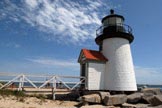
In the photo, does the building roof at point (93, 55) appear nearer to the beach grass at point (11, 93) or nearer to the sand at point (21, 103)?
the sand at point (21, 103)

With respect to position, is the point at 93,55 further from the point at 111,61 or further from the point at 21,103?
the point at 21,103

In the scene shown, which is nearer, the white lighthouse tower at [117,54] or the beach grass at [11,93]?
the beach grass at [11,93]

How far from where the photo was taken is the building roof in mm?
17997

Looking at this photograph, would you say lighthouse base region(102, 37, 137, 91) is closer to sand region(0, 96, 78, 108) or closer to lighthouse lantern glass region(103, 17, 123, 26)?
lighthouse lantern glass region(103, 17, 123, 26)

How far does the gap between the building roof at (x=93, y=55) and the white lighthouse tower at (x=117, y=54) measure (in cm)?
45

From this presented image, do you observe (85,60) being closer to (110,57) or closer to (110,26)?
(110,57)

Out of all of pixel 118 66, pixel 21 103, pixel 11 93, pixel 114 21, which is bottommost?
pixel 21 103

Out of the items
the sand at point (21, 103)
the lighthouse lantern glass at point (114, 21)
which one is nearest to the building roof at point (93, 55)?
the lighthouse lantern glass at point (114, 21)

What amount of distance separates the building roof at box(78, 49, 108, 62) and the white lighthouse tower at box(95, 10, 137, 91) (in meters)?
0.45

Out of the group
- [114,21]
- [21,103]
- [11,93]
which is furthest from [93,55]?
[21,103]

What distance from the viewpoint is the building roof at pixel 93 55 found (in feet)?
59.0

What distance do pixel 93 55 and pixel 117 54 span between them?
2.25 metres

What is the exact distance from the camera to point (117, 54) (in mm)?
18609

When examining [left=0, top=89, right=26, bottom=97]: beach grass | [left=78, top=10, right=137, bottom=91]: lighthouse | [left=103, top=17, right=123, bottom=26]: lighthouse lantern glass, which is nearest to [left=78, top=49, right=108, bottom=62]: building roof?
[left=78, top=10, right=137, bottom=91]: lighthouse
